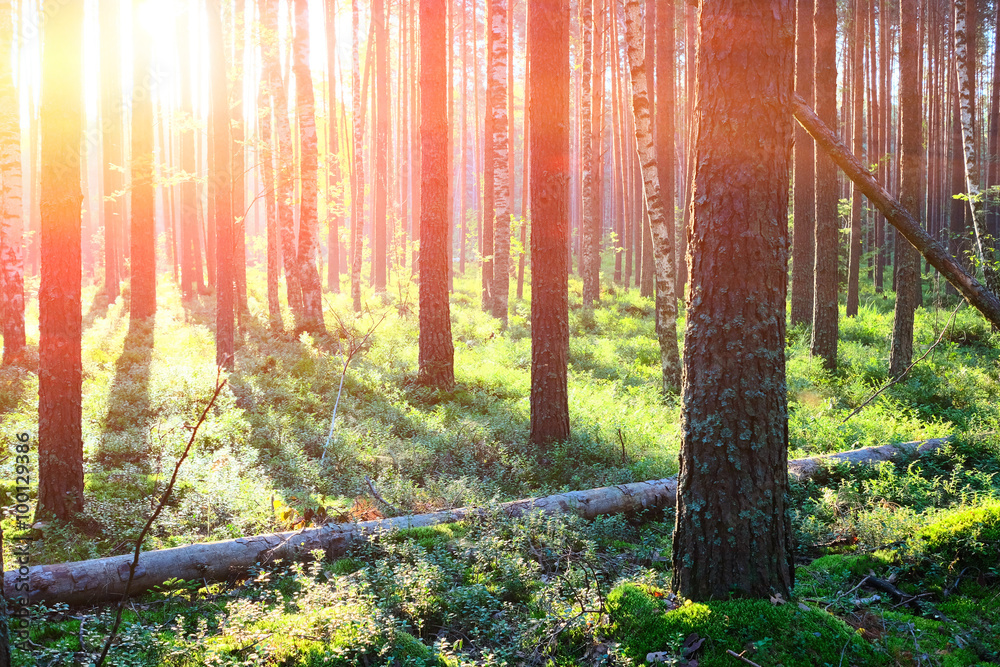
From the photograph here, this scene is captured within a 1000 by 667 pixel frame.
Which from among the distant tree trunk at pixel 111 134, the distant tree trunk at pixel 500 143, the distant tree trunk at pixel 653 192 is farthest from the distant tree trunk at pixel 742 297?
the distant tree trunk at pixel 111 134

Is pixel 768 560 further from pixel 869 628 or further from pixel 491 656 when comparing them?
pixel 491 656

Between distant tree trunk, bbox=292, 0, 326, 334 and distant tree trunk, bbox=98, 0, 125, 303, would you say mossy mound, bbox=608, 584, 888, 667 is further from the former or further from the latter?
distant tree trunk, bbox=98, 0, 125, 303

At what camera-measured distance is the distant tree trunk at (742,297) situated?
3482 mm

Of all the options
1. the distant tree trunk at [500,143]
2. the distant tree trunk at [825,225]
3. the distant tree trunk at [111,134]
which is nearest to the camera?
the distant tree trunk at [825,225]

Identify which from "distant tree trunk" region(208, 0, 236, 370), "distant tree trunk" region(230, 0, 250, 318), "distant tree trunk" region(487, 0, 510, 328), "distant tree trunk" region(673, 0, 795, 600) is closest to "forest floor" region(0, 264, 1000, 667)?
"distant tree trunk" region(673, 0, 795, 600)

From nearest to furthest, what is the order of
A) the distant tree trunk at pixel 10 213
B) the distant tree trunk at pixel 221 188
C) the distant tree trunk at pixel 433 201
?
the distant tree trunk at pixel 433 201 < the distant tree trunk at pixel 10 213 < the distant tree trunk at pixel 221 188

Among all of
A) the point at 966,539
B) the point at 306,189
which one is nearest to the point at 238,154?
the point at 306,189

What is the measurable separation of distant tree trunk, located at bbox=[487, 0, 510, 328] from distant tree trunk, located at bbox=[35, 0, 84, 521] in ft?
31.4

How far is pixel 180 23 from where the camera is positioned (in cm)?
1961

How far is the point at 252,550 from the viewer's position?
486cm

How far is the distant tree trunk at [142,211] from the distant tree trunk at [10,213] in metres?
2.25

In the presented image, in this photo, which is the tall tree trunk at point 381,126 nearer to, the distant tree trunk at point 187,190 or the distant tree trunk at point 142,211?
the distant tree trunk at point 187,190

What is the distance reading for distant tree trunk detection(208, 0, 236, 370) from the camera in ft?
36.1

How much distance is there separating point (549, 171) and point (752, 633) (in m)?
5.60
